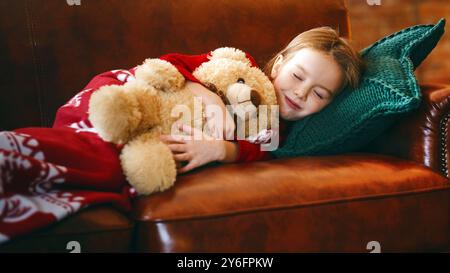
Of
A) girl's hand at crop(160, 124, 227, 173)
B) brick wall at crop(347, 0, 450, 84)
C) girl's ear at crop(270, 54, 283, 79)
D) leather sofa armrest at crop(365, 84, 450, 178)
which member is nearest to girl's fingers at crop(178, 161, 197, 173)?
girl's hand at crop(160, 124, 227, 173)

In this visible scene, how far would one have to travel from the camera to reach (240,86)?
986mm

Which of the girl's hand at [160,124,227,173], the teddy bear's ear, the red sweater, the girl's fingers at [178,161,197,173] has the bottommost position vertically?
the girl's fingers at [178,161,197,173]

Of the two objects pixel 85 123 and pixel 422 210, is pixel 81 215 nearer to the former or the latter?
pixel 85 123

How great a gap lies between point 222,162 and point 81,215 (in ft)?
1.24

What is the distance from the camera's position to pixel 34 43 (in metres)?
1.22

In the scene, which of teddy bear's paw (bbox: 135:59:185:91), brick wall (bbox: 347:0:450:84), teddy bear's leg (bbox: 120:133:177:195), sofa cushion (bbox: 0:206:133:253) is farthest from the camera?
brick wall (bbox: 347:0:450:84)

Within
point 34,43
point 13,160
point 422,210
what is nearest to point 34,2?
point 34,43

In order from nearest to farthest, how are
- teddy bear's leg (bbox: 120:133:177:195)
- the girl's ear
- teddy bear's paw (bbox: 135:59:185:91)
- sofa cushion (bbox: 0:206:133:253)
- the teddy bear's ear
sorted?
sofa cushion (bbox: 0:206:133:253), teddy bear's leg (bbox: 120:133:177:195), teddy bear's paw (bbox: 135:59:185:91), the teddy bear's ear, the girl's ear

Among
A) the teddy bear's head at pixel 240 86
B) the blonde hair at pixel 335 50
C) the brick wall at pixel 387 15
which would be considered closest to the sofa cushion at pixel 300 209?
the teddy bear's head at pixel 240 86

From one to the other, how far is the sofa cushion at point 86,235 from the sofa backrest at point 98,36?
58 centimetres

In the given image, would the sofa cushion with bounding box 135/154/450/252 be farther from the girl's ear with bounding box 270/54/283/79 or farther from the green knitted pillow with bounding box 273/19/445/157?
the girl's ear with bounding box 270/54/283/79

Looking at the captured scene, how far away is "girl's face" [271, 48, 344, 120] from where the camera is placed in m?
1.12

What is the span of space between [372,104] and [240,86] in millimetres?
329

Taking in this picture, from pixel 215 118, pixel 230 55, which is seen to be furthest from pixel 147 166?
pixel 230 55
